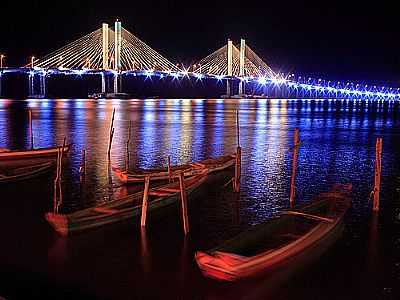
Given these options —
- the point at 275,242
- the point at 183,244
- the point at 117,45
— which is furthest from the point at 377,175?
the point at 117,45

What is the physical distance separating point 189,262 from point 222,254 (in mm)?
1173

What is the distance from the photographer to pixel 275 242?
7.69 meters

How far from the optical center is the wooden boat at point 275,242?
661cm

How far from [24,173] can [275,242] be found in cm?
748

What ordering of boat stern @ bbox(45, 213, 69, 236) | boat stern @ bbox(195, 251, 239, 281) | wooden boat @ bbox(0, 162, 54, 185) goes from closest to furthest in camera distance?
boat stern @ bbox(195, 251, 239, 281), boat stern @ bbox(45, 213, 69, 236), wooden boat @ bbox(0, 162, 54, 185)

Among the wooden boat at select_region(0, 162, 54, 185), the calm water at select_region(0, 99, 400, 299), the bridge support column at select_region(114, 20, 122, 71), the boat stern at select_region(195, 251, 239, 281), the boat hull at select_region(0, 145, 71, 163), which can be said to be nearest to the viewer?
the boat stern at select_region(195, 251, 239, 281)

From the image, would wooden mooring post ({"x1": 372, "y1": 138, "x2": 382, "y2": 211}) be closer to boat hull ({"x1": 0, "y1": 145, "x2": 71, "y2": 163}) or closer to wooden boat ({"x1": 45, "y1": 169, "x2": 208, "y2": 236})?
wooden boat ({"x1": 45, "y1": 169, "x2": 208, "y2": 236})

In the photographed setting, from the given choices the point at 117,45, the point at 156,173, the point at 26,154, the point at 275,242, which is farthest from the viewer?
the point at 117,45

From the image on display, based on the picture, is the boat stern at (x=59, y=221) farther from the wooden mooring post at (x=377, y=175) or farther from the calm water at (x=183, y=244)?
the wooden mooring post at (x=377, y=175)

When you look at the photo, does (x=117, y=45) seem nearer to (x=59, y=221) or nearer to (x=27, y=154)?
(x=27, y=154)

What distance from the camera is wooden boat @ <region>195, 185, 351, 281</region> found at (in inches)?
260

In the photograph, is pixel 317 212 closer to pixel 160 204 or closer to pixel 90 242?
pixel 160 204

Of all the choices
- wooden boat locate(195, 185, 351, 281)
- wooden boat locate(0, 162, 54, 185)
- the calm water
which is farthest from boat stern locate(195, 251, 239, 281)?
wooden boat locate(0, 162, 54, 185)

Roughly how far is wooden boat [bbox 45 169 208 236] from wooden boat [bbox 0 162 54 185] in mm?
4017
